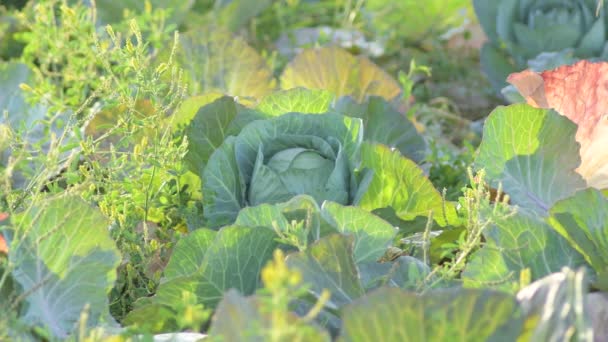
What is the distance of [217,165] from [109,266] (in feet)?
0.88

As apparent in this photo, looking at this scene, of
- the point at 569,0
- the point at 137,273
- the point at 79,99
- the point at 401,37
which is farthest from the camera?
the point at 401,37

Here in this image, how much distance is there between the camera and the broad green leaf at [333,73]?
1534mm

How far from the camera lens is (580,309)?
646mm

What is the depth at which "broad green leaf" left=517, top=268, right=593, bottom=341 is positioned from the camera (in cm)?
70

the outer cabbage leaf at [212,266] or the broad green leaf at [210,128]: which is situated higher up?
the broad green leaf at [210,128]

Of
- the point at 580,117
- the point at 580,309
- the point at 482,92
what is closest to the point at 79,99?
the point at 580,117

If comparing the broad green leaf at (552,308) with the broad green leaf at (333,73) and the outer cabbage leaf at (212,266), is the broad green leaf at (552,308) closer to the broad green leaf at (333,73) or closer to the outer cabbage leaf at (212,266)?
the outer cabbage leaf at (212,266)

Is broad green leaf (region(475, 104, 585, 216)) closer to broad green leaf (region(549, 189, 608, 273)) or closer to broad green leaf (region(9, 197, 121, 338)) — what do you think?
broad green leaf (region(549, 189, 608, 273))

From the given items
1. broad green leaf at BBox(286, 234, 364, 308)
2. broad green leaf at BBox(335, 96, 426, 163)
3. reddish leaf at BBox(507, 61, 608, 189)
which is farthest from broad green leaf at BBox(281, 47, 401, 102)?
broad green leaf at BBox(286, 234, 364, 308)

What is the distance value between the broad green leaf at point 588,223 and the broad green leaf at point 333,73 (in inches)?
24.1

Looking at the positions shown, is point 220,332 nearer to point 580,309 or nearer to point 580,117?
point 580,309

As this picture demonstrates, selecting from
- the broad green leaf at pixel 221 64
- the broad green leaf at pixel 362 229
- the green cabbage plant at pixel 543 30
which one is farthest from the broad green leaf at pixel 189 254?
the green cabbage plant at pixel 543 30

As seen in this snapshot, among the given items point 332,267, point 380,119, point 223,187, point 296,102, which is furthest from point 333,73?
point 332,267

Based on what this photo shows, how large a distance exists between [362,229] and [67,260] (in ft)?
0.99
